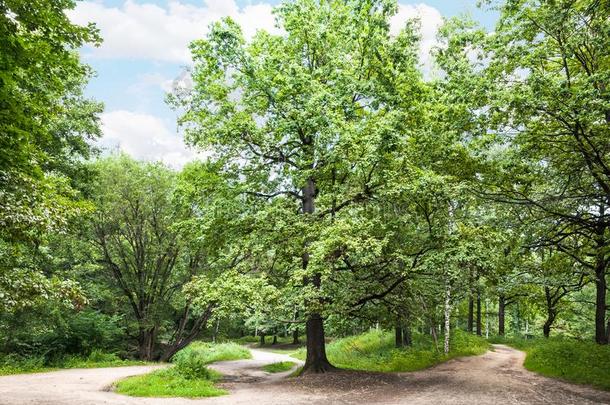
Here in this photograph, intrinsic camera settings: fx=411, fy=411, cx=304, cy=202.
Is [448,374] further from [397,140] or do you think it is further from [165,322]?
[165,322]

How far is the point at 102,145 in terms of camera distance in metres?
21.9

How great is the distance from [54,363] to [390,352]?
16.8 m

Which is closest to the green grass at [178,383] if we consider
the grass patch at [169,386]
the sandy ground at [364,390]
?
the grass patch at [169,386]

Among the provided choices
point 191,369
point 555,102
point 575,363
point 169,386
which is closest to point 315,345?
point 191,369

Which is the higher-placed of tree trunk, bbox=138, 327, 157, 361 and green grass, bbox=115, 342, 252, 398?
green grass, bbox=115, 342, 252, 398

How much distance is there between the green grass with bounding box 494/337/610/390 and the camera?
13.1 meters

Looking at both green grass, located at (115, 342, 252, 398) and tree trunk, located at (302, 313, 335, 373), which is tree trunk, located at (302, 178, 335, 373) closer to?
tree trunk, located at (302, 313, 335, 373)

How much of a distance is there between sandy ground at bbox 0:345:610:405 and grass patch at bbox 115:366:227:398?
57 centimetres

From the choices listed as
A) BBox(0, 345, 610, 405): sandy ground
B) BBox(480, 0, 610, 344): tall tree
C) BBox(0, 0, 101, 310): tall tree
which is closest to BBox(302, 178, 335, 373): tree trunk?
BBox(0, 345, 610, 405): sandy ground

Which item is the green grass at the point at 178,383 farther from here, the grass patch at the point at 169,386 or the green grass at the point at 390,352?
the green grass at the point at 390,352

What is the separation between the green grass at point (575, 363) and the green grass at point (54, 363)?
20.1 meters

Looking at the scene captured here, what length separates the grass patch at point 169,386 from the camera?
11.9m

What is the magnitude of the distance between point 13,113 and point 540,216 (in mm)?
15198

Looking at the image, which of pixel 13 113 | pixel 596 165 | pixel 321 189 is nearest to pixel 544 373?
pixel 596 165
